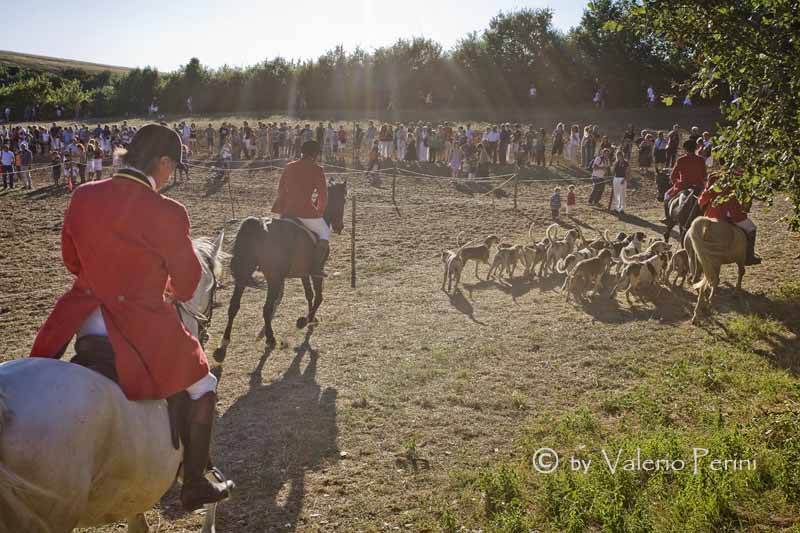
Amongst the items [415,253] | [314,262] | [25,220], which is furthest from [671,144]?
[25,220]

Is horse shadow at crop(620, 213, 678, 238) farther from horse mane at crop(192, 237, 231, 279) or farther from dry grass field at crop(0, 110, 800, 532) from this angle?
horse mane at crop(192, 237, 231, 279)

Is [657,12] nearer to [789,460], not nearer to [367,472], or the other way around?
[789,460]

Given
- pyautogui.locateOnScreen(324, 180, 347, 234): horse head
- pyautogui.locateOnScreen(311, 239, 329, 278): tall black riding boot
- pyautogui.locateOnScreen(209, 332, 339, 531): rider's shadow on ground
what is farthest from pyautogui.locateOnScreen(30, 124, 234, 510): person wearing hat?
pyautogui.locateOnScreen(324, 180, 347, 234): horse head

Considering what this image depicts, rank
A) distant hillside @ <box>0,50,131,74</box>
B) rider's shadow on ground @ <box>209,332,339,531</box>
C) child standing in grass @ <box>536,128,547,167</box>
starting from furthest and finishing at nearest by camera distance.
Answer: distant hillside @ <box>0,50,131,74</box> → child standing in grass @ <box>536,128,547,167</box> → rider's shadow on ground @ <box>209,332,339,531</box>

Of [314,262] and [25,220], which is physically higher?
[314,262]

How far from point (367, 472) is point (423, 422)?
3.71ft

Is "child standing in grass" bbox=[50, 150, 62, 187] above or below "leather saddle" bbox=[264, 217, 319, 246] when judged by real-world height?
below

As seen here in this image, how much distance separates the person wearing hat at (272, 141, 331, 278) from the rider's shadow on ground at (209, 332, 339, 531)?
2425 millimetres

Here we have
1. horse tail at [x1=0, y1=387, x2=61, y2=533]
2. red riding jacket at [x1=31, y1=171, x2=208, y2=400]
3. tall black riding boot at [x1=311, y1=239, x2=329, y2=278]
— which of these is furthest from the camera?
tall black riding boot at [x1=311, y1=239, x2=329, y2=278]

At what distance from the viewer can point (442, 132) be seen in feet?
104

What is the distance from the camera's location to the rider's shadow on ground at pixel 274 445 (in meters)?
5.11

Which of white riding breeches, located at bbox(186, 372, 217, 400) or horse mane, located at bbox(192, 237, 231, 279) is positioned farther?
horse mane, located at bbox(192, 237, 231, 279)

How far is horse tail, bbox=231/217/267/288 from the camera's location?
8664 millimetres

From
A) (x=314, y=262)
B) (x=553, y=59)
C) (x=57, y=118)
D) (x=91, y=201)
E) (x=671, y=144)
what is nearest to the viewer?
(x=91, y=201)
